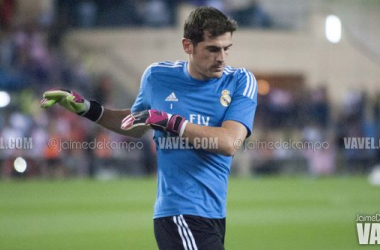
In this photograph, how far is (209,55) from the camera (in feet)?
17.5

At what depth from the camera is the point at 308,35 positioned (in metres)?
29.0

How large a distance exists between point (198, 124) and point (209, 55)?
459 mm

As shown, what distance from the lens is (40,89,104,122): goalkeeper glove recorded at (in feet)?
18.7

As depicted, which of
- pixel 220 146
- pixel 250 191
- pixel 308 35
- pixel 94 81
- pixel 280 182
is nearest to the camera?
pixel 220 146

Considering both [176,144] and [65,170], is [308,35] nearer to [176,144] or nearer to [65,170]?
[65,170]

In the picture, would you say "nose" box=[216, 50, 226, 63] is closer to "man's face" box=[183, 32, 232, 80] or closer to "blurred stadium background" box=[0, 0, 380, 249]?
"man's face" box=[183, 32, 232, 80]

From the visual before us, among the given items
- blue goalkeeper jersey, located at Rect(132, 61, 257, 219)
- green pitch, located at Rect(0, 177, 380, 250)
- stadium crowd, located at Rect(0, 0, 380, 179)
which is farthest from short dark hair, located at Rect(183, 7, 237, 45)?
stadium crowd, located at Rect(0, 0, 380, 179)

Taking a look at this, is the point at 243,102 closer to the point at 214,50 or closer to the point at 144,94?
the point at 214,50

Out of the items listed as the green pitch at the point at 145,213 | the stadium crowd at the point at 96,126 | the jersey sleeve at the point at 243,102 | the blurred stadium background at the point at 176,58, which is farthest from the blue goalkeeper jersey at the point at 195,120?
the stadium crowd at the point at 96,126

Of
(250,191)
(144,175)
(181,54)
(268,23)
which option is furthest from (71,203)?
Result: (268,23)

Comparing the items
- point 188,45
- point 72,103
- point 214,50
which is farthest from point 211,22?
point 72,103

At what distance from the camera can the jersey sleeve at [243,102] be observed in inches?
213

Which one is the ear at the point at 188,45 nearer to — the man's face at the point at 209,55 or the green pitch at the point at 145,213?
the man's face at the point at 209,55

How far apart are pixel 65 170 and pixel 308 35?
1072 centimetres
